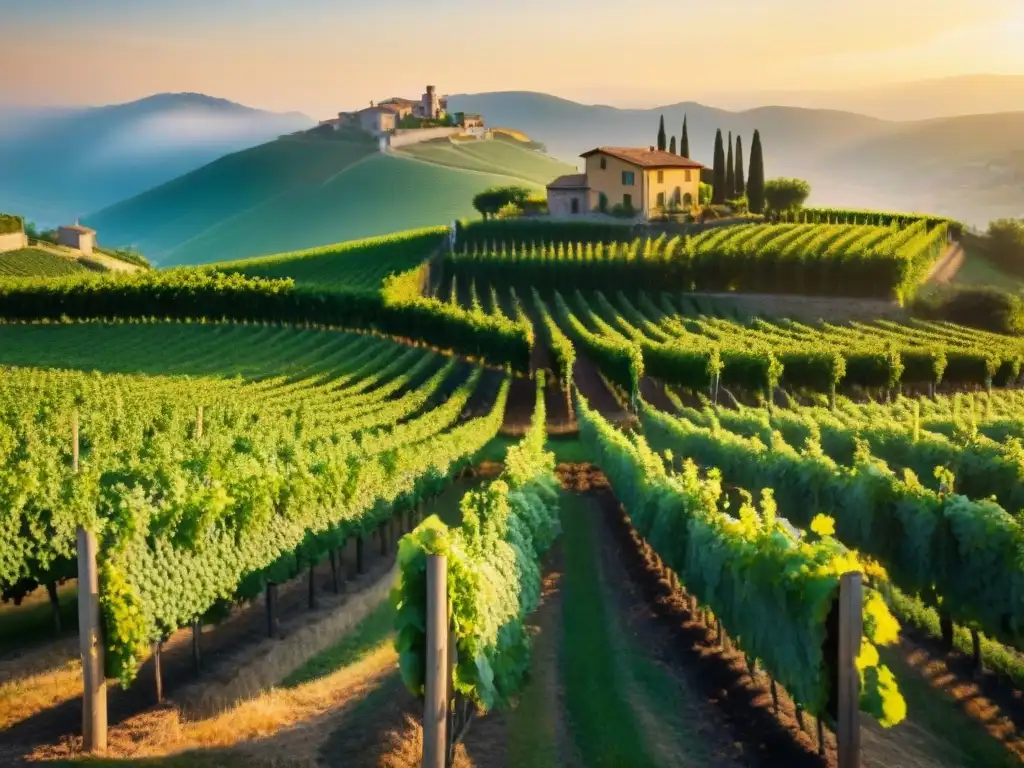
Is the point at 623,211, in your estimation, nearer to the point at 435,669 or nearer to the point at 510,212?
the point at 510,212

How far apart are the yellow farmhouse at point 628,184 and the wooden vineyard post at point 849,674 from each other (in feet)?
249

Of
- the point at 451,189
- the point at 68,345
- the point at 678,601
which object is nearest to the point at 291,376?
the point at 68,345

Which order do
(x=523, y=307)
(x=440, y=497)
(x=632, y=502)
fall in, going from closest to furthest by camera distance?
(x=632, y=502) < (x=440, y=497) < (x=523, y=307)

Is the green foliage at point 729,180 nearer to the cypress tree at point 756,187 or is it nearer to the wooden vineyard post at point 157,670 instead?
the cypress tree at point 756,187

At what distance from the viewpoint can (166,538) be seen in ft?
50.6

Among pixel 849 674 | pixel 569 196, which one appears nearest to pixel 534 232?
pixel 569 196

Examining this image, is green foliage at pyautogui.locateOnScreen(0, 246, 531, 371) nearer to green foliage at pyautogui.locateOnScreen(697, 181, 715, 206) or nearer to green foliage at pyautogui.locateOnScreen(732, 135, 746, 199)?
green foliage at pyautogui.locateOnScreen(697, 181, 715, 206)

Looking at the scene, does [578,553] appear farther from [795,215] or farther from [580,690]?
[795,215]

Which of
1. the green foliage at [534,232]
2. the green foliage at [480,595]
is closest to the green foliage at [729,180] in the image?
the green foliage at [534,232]

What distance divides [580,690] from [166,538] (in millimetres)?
6094

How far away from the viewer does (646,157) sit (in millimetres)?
87562

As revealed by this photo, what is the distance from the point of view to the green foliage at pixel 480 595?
38.1ft

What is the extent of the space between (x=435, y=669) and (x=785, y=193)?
85.9 meters

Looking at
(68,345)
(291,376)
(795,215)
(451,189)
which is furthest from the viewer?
(451,189)
